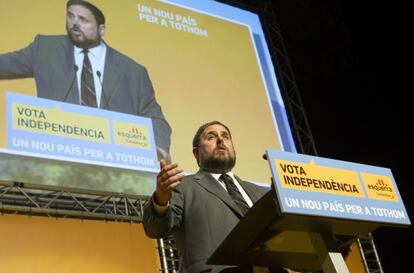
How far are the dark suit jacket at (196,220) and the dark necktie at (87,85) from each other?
1689mm

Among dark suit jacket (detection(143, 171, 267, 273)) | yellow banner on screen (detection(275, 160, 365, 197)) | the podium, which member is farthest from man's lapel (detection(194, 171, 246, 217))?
yellow banner on screen (detection(275, 160, 365, 197))

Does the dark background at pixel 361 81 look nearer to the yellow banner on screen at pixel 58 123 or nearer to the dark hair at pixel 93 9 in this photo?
the dark hair at pixel 93 9

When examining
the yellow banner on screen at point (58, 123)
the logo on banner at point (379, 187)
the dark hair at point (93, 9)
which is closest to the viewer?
the logo on banner at point (379, 187)

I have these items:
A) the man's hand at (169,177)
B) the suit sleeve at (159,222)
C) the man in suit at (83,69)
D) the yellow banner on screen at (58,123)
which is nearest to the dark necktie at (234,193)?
the suit sleeve at (159,222)

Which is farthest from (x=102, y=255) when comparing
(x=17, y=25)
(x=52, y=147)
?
(x=17, y=25)

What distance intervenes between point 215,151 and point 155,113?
5.74 ft

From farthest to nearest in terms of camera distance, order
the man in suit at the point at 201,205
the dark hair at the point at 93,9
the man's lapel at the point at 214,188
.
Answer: the dark hair at the point at 93,9 → the man's lapel at the point at 214,188 → the man in suit at the point at 201,205

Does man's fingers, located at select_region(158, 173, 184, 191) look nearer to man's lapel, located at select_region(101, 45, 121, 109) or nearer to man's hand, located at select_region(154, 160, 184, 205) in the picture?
man's hand, located at select_region(154, 160, 184, 205)

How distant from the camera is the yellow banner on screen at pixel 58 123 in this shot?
3.19 metres

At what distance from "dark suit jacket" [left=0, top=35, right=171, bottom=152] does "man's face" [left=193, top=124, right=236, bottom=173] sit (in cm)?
151

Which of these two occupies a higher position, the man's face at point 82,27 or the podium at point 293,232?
the man's face at point 82,27

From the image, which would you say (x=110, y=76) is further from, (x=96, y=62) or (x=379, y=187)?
(x=379, y=187)

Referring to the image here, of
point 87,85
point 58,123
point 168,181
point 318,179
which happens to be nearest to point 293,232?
point 318,179

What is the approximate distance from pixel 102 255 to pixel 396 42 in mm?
3936
